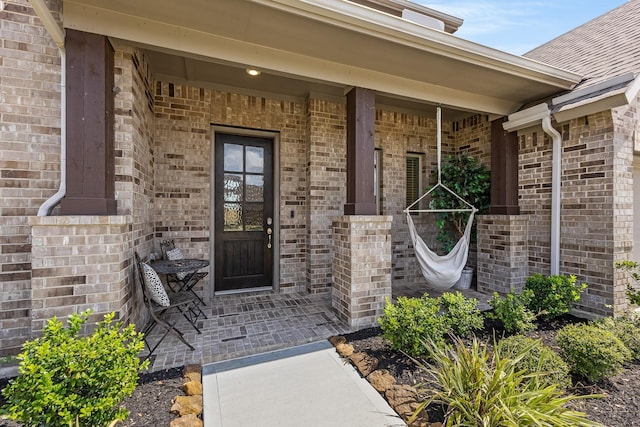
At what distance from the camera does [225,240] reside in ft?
13.6

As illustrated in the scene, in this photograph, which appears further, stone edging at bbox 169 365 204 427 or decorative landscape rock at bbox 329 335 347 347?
decorative landscape rock at bbox 329 335 347 347

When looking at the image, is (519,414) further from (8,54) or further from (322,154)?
(8,54)

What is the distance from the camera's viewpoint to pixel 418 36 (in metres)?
2.74

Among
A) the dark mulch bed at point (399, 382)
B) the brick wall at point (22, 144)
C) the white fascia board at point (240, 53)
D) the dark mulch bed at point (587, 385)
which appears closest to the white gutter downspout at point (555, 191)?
the white fascia board at point (240, 53)

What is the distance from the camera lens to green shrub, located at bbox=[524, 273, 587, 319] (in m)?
3.12

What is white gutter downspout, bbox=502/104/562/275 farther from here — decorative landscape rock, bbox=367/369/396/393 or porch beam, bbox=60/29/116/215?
porch beam, bbox=60/29/116/215

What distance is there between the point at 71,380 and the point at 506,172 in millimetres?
5032

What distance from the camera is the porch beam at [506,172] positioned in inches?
165

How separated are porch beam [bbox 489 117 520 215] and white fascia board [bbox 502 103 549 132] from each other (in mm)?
130

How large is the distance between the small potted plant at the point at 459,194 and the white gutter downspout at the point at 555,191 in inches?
35.3

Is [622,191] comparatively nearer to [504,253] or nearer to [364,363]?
[504,253]

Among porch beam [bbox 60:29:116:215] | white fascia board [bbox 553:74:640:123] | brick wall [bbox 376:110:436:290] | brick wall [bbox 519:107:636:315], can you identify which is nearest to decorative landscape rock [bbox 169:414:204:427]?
porch beam [bbox 60:29:116:215]

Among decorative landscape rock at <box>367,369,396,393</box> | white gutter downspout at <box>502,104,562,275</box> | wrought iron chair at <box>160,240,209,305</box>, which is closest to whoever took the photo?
decorative landscape rock at <box>367,369,396,393</box>

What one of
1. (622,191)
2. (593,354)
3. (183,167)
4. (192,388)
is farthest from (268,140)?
(622,191)
